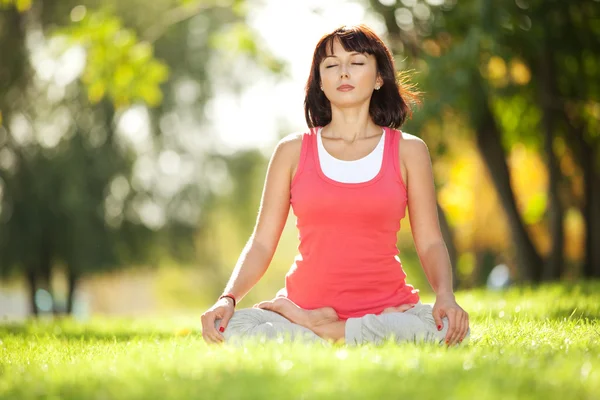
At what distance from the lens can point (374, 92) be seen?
4.51m

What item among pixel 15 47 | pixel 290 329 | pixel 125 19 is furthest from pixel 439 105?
pixel 15 47

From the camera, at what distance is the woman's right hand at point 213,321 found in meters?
3.75

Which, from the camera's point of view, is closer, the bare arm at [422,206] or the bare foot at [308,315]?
the bare foot at [308,315]

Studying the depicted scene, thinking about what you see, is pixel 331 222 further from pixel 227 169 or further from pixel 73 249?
pixel 227 169

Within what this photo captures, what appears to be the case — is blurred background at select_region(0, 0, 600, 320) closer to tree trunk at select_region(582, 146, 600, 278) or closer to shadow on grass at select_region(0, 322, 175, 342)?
tree trunk at select_region(582, 146, 600, 278)

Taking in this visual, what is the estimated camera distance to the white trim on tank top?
407cm

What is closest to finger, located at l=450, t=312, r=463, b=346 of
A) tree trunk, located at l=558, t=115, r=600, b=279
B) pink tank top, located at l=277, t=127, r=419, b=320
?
pink tank top, located at l=277, t=127, r=419, b=320

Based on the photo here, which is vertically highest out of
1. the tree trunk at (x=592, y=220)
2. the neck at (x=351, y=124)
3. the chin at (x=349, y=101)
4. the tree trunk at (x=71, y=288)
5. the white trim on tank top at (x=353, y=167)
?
the chin at (x=349, y=101)

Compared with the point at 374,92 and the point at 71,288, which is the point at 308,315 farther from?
the point at 71,288

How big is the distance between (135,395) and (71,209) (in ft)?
54.2

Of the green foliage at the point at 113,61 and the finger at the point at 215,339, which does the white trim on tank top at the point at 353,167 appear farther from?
the green foliage at the point at 113,61

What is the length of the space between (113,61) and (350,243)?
23.8ft

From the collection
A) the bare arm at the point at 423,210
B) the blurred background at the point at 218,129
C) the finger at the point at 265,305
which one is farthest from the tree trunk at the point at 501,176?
the finger at the point at 265,305

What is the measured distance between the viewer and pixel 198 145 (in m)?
21.0
